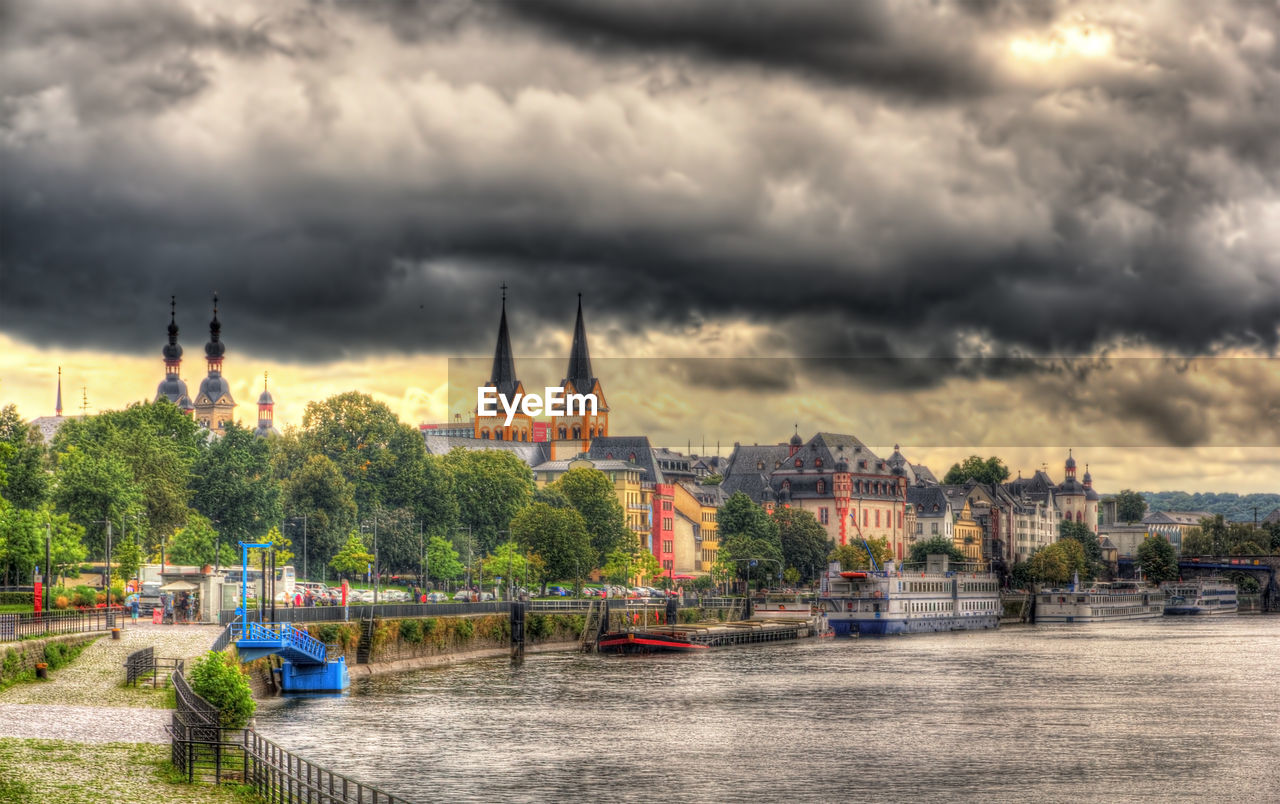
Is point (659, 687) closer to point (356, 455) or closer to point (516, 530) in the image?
point (516, 530)

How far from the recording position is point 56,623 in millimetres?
80062

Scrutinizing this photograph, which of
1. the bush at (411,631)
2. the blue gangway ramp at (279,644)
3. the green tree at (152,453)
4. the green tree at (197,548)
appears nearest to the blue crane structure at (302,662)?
the blue gangway ramp at (279,644)

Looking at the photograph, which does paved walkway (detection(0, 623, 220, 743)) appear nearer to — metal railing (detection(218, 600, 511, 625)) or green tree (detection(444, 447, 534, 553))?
metal railing (detection(218, 600, 511, 625))

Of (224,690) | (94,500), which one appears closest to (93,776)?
(224,690)

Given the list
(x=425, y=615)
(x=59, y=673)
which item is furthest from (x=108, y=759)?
(x=425, y=615)

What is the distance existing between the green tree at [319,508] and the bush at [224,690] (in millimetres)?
118364

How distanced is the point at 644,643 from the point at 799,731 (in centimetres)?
5988

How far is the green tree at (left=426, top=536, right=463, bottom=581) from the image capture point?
575 feet

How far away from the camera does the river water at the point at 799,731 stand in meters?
59.9

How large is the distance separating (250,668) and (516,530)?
9921 centimetres

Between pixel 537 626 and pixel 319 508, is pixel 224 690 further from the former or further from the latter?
pixel 319 508

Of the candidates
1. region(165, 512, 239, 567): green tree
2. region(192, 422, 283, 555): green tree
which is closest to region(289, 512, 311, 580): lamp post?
region(192, 422, 283, 555): green tree

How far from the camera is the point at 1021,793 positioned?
59.3 meters

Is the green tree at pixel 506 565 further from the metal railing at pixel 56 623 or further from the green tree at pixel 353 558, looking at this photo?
the metal railing at pixel 56 623
